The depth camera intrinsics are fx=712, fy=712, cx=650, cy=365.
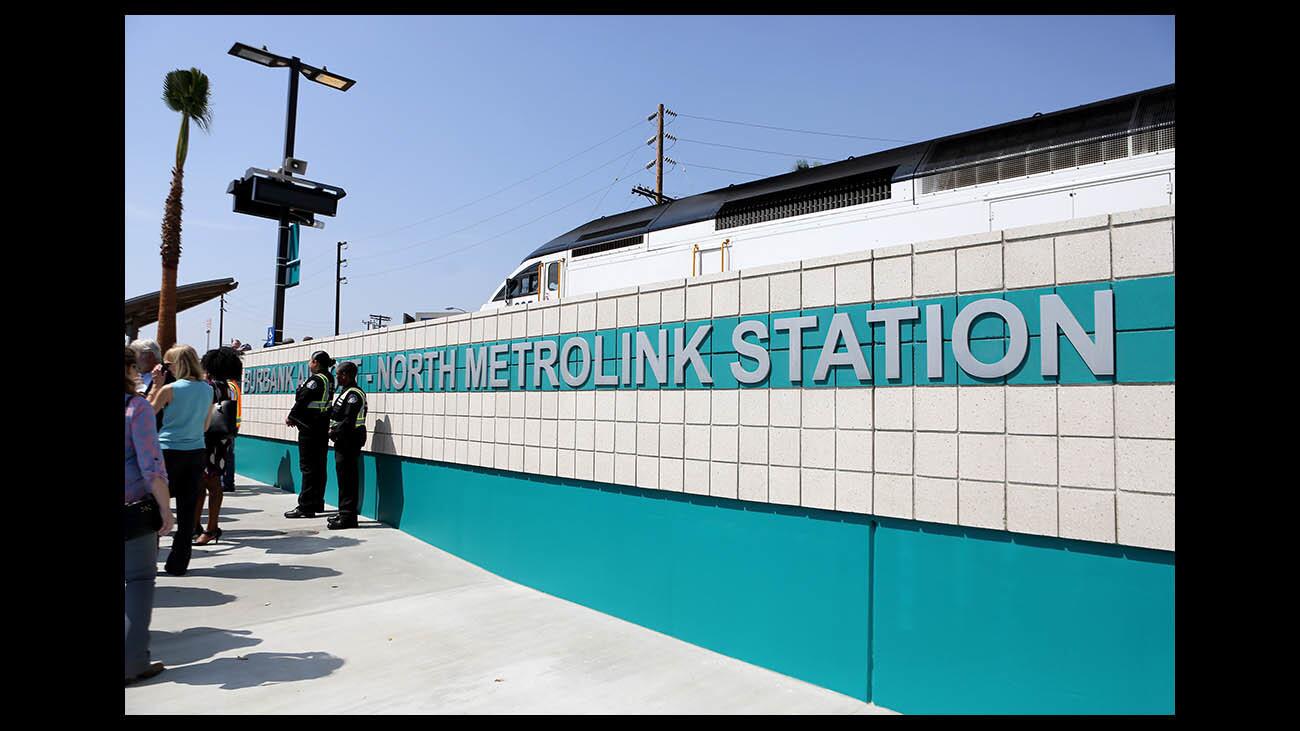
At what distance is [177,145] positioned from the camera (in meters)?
18.7

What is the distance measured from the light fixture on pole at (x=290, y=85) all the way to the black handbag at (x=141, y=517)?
9.46 metres

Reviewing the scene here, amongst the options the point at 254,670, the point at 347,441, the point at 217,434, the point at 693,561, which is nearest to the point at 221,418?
the point at 217,434

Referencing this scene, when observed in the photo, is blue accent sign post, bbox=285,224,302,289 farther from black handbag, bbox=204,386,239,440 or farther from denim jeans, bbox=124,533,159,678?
denim jeans, bbox=124,533,159,678

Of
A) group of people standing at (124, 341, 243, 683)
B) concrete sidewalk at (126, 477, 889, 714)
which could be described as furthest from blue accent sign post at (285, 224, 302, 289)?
concrete sidewalk at (126, 477, 889, 714)

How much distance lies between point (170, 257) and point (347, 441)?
44.3 ft

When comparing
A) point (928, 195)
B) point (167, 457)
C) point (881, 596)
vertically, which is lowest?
point (881, 596)

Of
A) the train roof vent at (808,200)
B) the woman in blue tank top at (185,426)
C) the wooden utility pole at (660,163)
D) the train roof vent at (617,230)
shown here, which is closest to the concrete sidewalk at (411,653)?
the woman in blue tank top at (185,426)

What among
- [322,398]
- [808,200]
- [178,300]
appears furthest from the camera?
[178,300]

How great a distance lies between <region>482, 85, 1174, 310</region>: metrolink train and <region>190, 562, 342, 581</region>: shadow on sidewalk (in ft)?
16.0

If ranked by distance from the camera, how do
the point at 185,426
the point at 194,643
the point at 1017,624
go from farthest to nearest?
the point at 185,426 → the point at 194,643 → the point at 1017,624

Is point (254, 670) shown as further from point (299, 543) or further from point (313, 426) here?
point (313, 426)
